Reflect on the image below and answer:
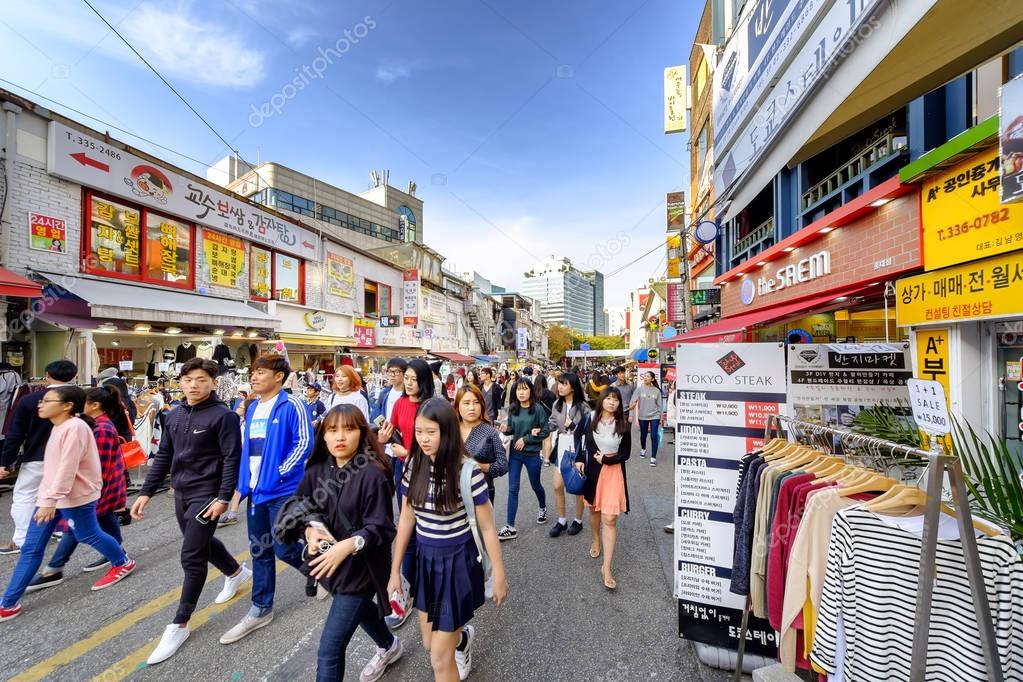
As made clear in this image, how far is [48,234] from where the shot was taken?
9094mm

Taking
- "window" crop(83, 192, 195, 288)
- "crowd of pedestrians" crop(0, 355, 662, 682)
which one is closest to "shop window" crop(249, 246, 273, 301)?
"window" crop(83, 192, 195, 288)

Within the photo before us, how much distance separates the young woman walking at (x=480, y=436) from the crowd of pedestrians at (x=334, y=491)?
1 cm

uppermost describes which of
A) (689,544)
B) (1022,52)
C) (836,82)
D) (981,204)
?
(836,82)

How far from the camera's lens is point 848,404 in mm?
3449

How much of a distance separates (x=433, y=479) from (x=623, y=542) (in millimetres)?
3068

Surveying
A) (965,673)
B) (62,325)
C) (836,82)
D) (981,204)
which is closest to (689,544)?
(965,673)

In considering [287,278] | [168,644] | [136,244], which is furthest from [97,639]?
[287,278]

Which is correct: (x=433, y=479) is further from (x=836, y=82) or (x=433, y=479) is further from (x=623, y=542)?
(x=836, y=82)

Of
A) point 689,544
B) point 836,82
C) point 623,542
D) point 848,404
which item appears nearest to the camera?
point 689,544

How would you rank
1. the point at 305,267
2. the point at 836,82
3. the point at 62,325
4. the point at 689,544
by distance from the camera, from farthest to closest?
the point at 305,267 < the point at 62,325 < the point at 836,82 < the point at 689,544

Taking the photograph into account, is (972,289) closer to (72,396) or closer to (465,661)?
(465,661)

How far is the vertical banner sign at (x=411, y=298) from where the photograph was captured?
22797 millimetres

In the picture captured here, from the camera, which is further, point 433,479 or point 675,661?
point 675,661

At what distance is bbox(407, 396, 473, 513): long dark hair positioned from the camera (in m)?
2.24
